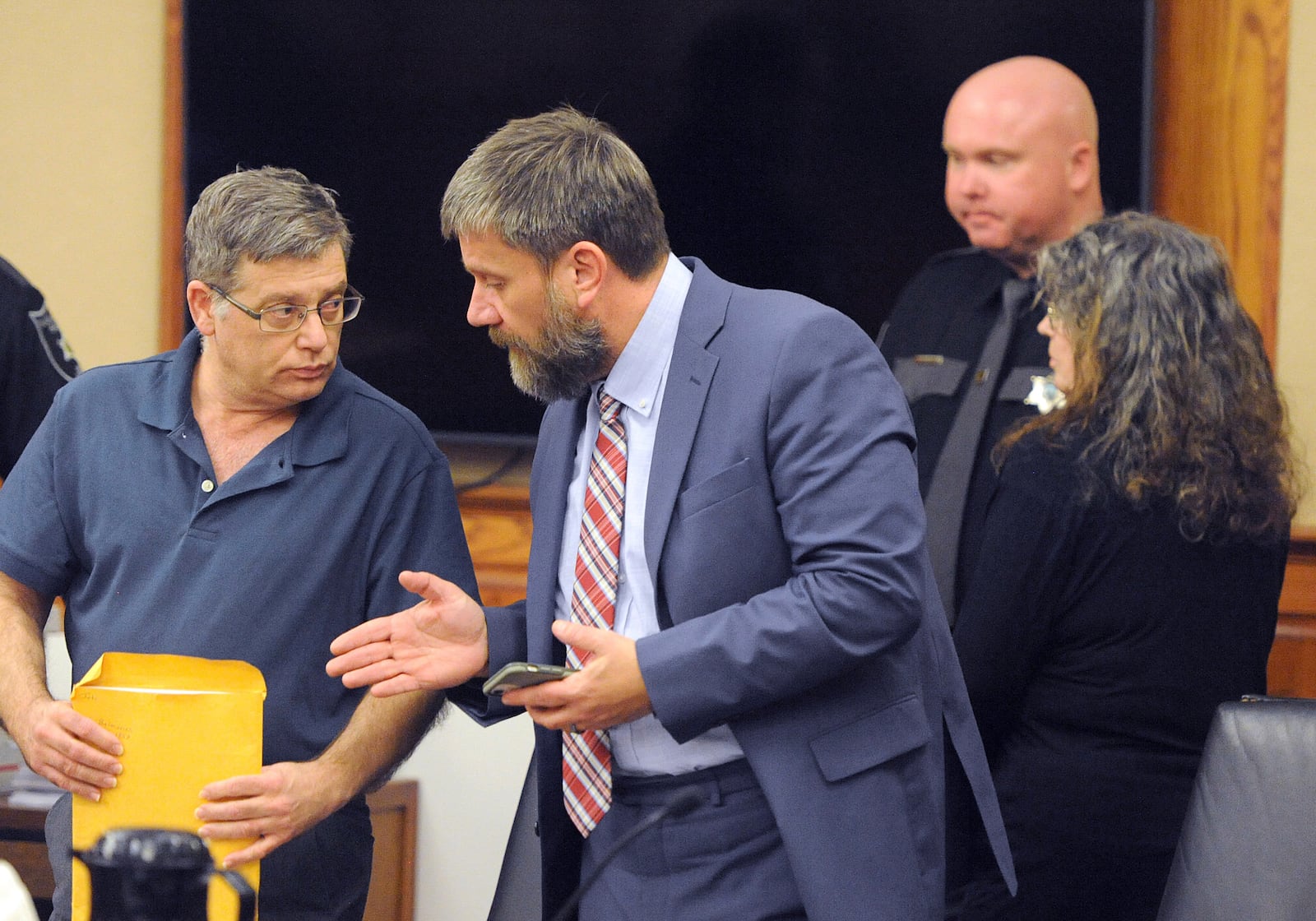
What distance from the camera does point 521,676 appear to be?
1.46 meters

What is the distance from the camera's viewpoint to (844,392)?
5.13 ft

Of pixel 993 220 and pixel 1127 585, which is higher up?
pixel 993 220

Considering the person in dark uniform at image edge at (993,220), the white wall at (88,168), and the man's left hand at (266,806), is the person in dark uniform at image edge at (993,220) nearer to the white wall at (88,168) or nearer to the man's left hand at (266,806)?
the man's left hand at (266,806)

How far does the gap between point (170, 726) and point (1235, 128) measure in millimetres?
2473

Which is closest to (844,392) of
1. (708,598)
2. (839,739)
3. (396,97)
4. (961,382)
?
(708,598)

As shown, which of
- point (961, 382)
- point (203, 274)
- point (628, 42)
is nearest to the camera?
point (203, 274)

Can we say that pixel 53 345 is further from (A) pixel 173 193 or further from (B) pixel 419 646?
(B) pixel 419 646

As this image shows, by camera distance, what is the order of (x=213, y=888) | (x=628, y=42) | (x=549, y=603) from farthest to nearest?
(x=628, y=42), (x=549, y=603), (x=213, y=888)

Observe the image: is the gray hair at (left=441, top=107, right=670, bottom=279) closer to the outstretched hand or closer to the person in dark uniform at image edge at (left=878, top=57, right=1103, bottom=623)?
the outstretched hand

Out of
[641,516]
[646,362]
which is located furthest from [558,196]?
[641,516]

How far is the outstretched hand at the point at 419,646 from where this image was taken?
Result: 1.60 m

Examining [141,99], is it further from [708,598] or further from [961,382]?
[708,598]

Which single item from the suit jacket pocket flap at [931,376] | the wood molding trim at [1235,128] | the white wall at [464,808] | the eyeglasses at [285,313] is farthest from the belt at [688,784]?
the wood molding trim at [1235,128]

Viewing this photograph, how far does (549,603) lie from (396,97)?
2.06m
